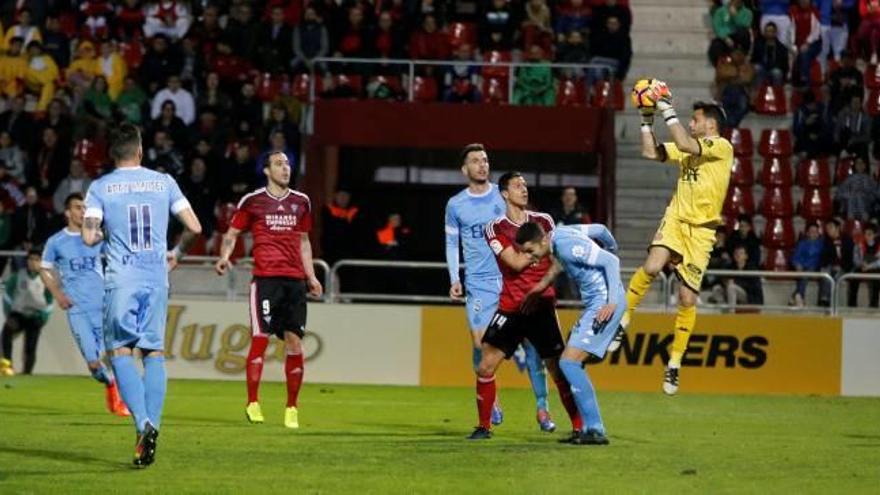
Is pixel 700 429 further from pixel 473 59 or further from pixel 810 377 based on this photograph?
pixel 473 59

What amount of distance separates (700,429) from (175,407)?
553cm

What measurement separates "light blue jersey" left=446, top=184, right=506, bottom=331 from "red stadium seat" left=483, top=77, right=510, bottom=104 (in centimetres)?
1215

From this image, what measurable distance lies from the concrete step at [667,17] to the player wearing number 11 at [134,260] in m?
19.7

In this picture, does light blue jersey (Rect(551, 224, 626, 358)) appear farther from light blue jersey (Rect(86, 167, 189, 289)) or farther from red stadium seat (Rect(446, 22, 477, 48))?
red stadium seat (Rect(446, 22, 477, 48))

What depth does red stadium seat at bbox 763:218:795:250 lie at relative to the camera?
94.1ft

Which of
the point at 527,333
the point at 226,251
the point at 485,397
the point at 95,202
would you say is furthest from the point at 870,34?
the point at 95,202

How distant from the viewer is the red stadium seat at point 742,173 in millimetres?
29656

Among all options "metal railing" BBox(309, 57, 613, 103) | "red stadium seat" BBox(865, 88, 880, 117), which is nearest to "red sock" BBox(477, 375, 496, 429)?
"metal railing" BBox(309, 57, 613, 103)

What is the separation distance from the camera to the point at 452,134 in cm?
2933

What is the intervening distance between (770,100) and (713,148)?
13746mm

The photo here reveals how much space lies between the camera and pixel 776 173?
2964cm

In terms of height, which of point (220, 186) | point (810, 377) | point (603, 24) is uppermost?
point (603, 24)

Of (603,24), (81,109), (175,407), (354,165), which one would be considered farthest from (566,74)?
(175,407)

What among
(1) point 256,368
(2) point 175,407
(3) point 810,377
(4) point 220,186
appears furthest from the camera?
(4) point 220,186
